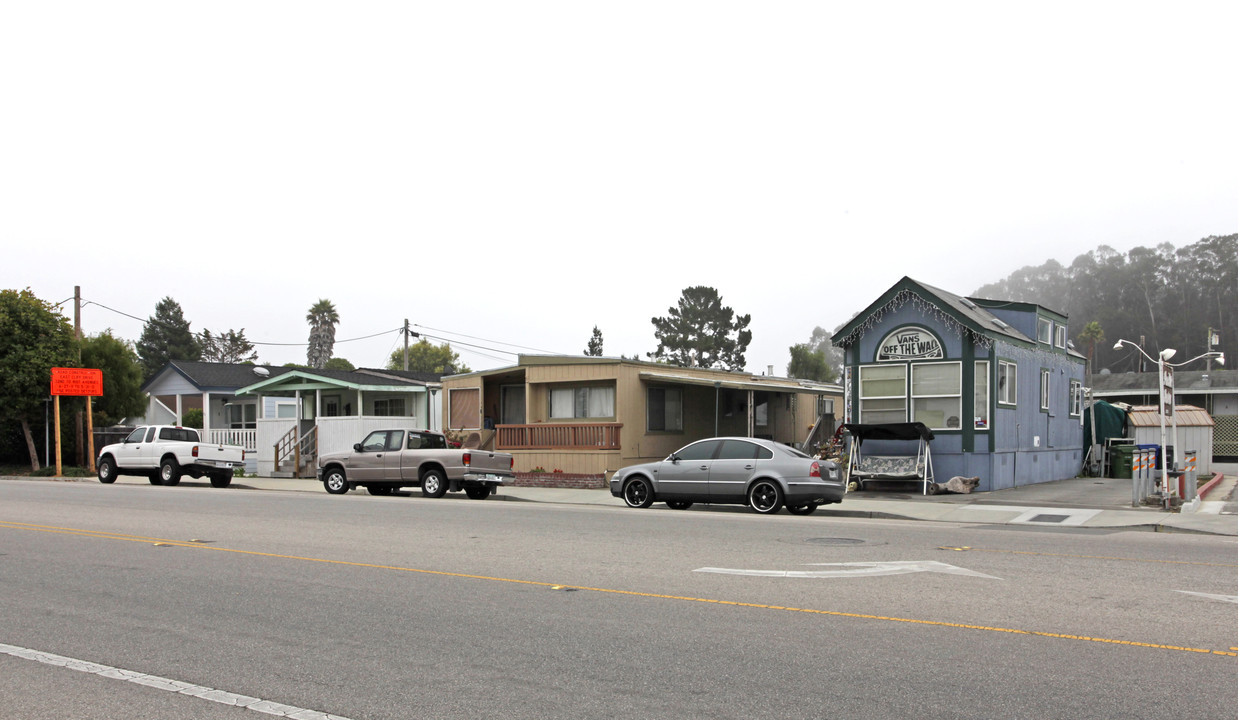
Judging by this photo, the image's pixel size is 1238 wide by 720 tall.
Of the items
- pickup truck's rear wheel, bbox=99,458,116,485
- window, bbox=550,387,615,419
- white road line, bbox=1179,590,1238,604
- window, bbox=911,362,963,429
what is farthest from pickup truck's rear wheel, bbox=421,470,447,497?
white road line, bbox=1179,590,1238,604

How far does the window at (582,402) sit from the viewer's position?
28.0m

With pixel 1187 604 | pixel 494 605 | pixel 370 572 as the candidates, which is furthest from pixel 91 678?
pixel 1187 604

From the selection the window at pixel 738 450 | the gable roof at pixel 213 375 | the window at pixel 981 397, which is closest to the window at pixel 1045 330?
the window at pixel 981 397

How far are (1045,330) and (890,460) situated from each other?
8049mm

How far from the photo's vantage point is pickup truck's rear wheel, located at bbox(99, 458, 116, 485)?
29.0 metres

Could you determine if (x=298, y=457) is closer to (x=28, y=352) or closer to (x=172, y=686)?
(x=28, y=352)

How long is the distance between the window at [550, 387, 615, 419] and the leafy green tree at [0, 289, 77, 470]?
776 inches

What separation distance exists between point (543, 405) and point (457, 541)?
652 inches

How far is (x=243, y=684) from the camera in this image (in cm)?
604

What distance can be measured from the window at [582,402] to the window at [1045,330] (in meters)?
11.8

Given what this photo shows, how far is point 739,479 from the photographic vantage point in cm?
1811

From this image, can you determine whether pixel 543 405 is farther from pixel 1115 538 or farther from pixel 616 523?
pixel 1115 538

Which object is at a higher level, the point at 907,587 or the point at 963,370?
the point at 963,370

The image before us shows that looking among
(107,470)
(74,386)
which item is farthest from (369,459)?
(74,386)
